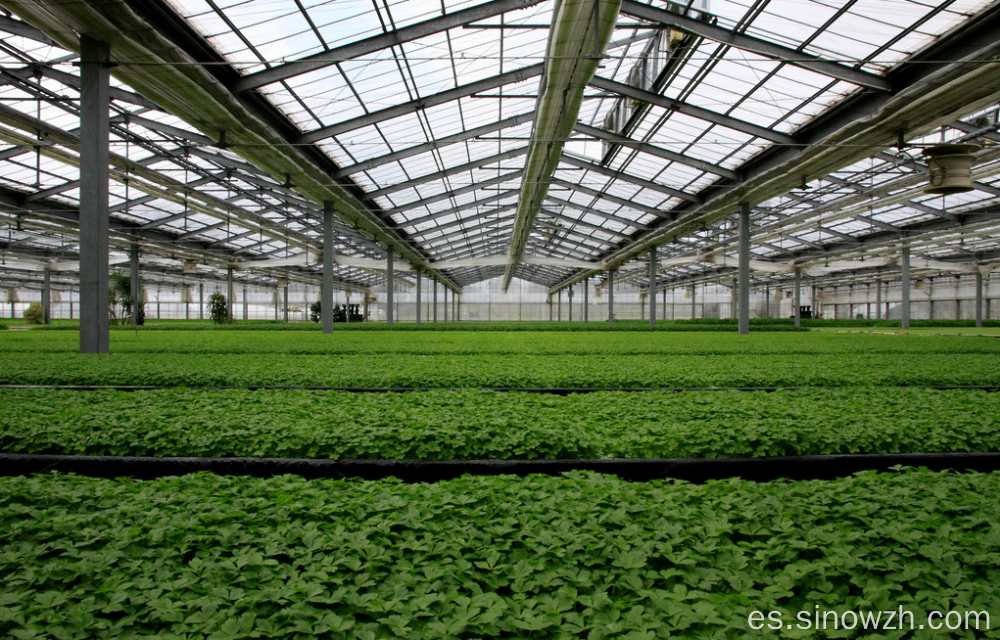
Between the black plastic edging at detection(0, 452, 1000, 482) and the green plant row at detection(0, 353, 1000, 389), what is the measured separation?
3629 millimetres

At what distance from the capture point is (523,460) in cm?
460

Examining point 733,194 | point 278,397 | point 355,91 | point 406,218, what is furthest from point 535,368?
point 406,218

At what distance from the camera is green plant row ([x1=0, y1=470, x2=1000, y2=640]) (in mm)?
2121

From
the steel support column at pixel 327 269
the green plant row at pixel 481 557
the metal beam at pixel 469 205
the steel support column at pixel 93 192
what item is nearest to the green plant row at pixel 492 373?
the steel support column at pixel 93 192

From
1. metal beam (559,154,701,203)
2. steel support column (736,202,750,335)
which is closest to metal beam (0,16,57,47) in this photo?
metal beam (559,154,701,203)

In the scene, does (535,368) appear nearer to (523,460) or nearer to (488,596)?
(523,460)

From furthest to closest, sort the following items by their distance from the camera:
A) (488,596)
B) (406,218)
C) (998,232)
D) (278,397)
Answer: (406,218) < (998,232) < (278,397) < (488,596)

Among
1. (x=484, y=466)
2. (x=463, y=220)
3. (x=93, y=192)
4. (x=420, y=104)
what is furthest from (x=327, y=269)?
(x=484, y=466)

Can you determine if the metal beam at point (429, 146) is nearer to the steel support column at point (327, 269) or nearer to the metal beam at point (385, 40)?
the steel support column at point (327, 269)

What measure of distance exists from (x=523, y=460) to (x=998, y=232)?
2871 cm

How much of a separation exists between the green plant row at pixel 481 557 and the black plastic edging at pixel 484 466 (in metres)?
0.86

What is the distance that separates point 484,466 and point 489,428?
0.53m

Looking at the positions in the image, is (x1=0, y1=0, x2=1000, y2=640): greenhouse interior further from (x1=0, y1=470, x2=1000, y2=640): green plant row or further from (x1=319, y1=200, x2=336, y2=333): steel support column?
(x1=319, y1=200, x2=336, y2=333): steel support column

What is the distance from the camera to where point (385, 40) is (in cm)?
1105
